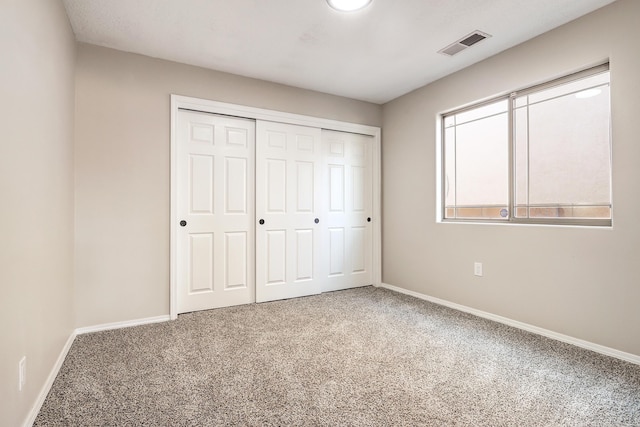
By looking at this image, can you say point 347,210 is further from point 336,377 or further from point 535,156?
point 336,377

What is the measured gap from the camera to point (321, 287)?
3.96 metres

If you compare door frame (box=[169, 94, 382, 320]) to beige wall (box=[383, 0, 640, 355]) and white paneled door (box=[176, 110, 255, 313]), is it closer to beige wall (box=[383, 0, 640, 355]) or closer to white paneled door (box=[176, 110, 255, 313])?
white paneled door (box=[176, 110, 255, 313])

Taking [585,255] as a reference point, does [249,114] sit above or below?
above

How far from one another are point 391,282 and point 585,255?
214cm

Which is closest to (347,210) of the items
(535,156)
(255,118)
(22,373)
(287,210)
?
(287,210)

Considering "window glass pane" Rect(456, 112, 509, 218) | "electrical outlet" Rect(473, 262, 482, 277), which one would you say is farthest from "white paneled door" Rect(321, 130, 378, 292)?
"electrical outlet" Rect(473, 262, 482, 277)

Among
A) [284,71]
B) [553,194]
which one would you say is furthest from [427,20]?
[553,194]

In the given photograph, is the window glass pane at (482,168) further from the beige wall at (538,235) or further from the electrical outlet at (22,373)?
the electrical outlet at (22,373)

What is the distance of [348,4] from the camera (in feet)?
7.32

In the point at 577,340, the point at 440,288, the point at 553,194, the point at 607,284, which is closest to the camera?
the point at 607,284

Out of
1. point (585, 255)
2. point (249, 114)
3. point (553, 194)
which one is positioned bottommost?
point (585, 255)

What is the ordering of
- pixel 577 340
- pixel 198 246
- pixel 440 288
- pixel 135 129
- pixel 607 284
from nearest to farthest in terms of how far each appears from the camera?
1. pixel 607 284
2. pixel 577 340
3. pixel 135 129
4. pixel 198 246
5. pixel 440 288

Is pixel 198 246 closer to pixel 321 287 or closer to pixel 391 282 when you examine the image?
pixel 321 287

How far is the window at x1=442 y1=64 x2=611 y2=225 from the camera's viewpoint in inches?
95.7
